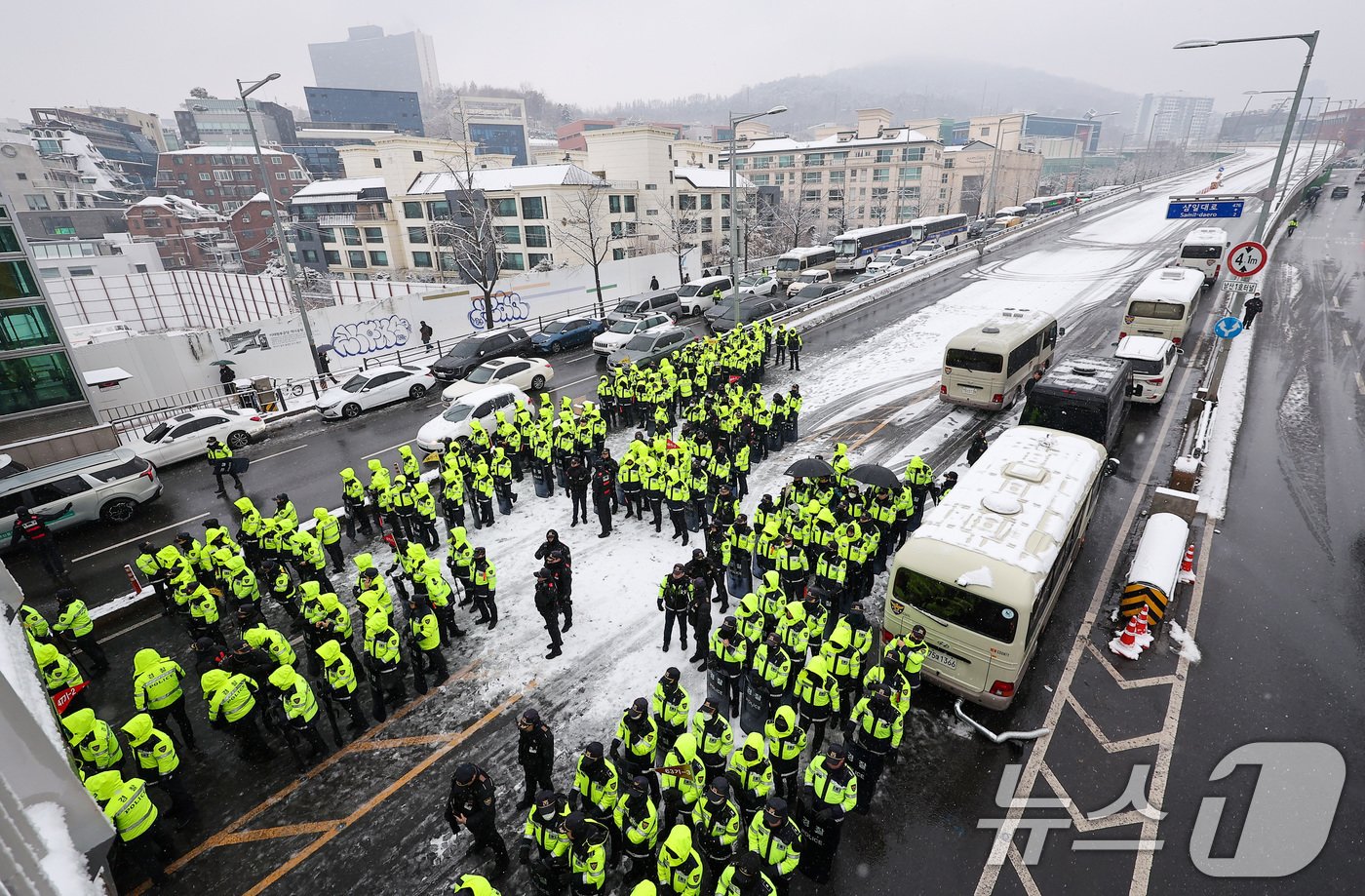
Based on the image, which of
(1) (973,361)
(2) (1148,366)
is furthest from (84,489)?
(2) (1148,366)

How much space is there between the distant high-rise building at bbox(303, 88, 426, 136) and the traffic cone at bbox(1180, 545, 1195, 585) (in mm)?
150984

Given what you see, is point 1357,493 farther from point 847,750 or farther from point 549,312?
point 549,312

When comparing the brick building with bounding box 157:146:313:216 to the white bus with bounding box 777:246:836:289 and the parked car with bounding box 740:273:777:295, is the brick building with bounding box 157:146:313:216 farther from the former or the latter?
the parked car with bounding box 740:273:777:295

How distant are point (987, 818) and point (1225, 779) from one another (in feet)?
9.76

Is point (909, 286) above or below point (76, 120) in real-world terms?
below

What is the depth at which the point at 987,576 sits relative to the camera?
7574 mm

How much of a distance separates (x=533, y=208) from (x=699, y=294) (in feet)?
70.4

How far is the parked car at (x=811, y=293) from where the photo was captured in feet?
109

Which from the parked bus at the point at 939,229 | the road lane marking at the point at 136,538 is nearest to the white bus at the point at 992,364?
the road lane marking at the point at 136,538

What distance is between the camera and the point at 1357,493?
13.1 meters

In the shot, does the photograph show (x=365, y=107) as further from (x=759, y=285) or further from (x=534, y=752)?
(x=534, y=752)

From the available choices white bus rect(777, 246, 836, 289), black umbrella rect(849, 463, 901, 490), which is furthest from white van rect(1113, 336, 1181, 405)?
white bus rect(777, 246, 836, 289)

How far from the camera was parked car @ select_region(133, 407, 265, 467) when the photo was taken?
1755cm

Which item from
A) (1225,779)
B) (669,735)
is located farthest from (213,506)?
(1225,779)
